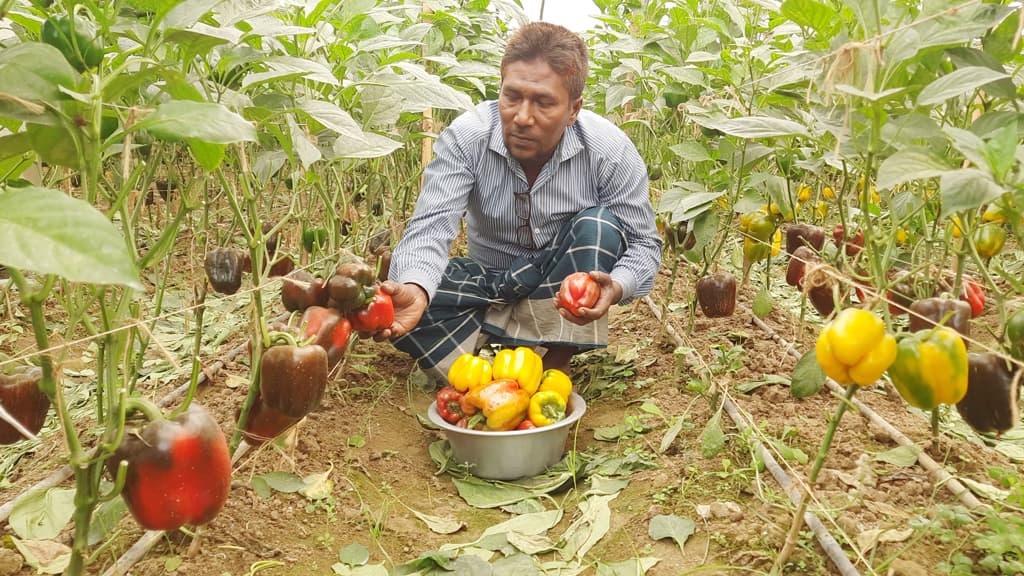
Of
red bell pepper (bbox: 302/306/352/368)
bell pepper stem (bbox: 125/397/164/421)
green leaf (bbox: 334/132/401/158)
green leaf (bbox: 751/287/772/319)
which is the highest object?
green leaf (bbox: 334/132/401/158)

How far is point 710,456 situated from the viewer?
1.77 metres

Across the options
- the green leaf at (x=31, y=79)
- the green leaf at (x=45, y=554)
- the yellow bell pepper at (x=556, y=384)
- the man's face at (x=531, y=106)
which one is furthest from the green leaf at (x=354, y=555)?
the man's face at (x=531, y=106)

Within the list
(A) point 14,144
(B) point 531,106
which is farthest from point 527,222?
(A) point 14,144

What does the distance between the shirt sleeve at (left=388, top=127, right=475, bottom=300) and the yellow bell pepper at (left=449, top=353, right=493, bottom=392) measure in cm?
21

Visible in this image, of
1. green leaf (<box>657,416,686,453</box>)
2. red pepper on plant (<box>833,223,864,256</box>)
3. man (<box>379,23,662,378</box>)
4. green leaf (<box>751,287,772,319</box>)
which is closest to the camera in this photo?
green leaf (<box>657,416,686,453</box>)

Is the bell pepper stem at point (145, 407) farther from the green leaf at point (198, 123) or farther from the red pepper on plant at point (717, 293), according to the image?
the red pepper on plant at point (717, 293)

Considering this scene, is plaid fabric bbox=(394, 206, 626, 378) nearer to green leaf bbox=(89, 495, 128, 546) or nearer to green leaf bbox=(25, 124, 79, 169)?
green leaf bbox=(89, 495, 128, 546)

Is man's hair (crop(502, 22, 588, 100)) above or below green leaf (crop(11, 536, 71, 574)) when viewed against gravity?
above

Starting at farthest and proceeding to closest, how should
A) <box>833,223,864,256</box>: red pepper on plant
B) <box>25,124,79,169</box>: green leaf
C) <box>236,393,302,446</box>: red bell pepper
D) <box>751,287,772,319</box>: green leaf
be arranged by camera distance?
<box>833,223,864,256</box>: red pepper on plant < <box>751,287,772,319</box>: green leaf < <box>236,393,302,446</box>: red bell pepper < <box>25,124,79,169</box>: green leaf

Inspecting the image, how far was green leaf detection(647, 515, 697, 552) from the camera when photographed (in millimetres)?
1559

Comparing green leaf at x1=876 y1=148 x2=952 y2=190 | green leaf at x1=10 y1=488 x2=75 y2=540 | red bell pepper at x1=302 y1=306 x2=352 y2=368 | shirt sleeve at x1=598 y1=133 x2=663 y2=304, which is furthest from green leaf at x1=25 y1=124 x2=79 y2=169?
shirt sleeve at x1=598 y1=133 x2=663 y2=304

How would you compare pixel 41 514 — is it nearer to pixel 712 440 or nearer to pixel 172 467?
pixel 172 467

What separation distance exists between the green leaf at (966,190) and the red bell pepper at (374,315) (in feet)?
3.86

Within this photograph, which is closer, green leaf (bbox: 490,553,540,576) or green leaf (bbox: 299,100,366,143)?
green leaf (bbox: 299,100,366,143)
